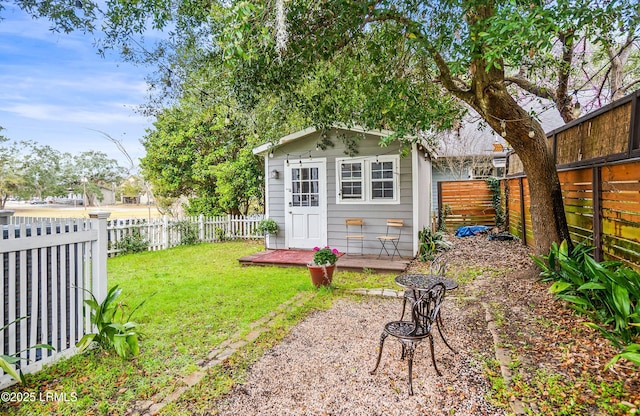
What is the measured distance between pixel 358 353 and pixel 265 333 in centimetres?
104

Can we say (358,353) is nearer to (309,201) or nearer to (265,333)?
(265,333)

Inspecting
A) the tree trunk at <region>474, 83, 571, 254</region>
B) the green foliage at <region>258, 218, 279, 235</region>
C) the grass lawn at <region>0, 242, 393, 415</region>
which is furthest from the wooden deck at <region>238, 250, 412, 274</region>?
the tree trunk at <region>474, 83, 571, 254</region>

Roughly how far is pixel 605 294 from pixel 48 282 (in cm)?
504

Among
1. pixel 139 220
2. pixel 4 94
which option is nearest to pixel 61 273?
pixel 139 220

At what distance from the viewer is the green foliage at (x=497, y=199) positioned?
453 inches

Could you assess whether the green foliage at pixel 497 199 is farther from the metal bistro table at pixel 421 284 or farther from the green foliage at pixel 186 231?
the green foliage at pixel 186 231

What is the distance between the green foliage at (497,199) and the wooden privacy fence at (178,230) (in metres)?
8.07

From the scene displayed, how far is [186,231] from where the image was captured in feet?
32.9

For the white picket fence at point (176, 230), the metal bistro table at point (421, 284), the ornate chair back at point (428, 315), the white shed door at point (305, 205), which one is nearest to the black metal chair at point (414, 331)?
the ornate chair back at point (428, 315)

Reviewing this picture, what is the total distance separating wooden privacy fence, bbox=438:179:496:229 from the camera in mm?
11812

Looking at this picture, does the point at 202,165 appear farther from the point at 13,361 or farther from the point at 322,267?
the point at 13,361

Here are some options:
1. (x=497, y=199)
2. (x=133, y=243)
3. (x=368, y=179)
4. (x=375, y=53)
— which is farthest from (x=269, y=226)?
(x=497, y=199)

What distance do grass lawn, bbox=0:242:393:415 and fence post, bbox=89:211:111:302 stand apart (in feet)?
1.79

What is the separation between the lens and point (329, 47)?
421 centimetres
